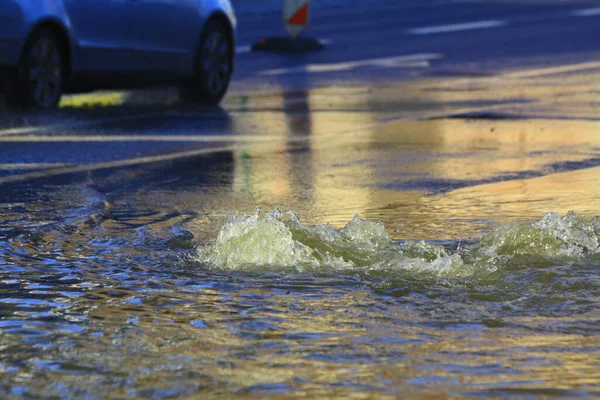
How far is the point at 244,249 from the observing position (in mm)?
4871

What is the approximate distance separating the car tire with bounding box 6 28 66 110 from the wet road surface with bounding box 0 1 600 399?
0.78ft

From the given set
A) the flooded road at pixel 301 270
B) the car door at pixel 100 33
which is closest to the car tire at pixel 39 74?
the car door at pixel 100 33

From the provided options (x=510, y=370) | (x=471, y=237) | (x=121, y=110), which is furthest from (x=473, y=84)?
(x=510, y=370)

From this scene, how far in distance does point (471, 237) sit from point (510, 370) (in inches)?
81.8

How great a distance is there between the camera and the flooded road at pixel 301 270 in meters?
3.44

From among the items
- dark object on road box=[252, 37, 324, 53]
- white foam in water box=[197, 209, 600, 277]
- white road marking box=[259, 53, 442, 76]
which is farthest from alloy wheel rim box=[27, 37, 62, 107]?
dark object on road box=[252, 37, 324, 53]

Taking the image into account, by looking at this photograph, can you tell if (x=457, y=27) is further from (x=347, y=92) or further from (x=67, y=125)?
(x=67, y=125)

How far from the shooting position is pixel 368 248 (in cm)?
498

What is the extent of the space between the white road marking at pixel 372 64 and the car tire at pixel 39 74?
15.7 ft

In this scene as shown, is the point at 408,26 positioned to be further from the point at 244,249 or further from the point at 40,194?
the point at 244,249

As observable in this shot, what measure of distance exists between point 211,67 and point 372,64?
4.13 meters

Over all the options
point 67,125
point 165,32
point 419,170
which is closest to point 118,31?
point 165,32

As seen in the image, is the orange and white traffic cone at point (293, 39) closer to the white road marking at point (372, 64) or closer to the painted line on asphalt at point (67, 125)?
the white road marking at point (372, 64)

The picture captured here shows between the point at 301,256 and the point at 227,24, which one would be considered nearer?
the point at 301,256
